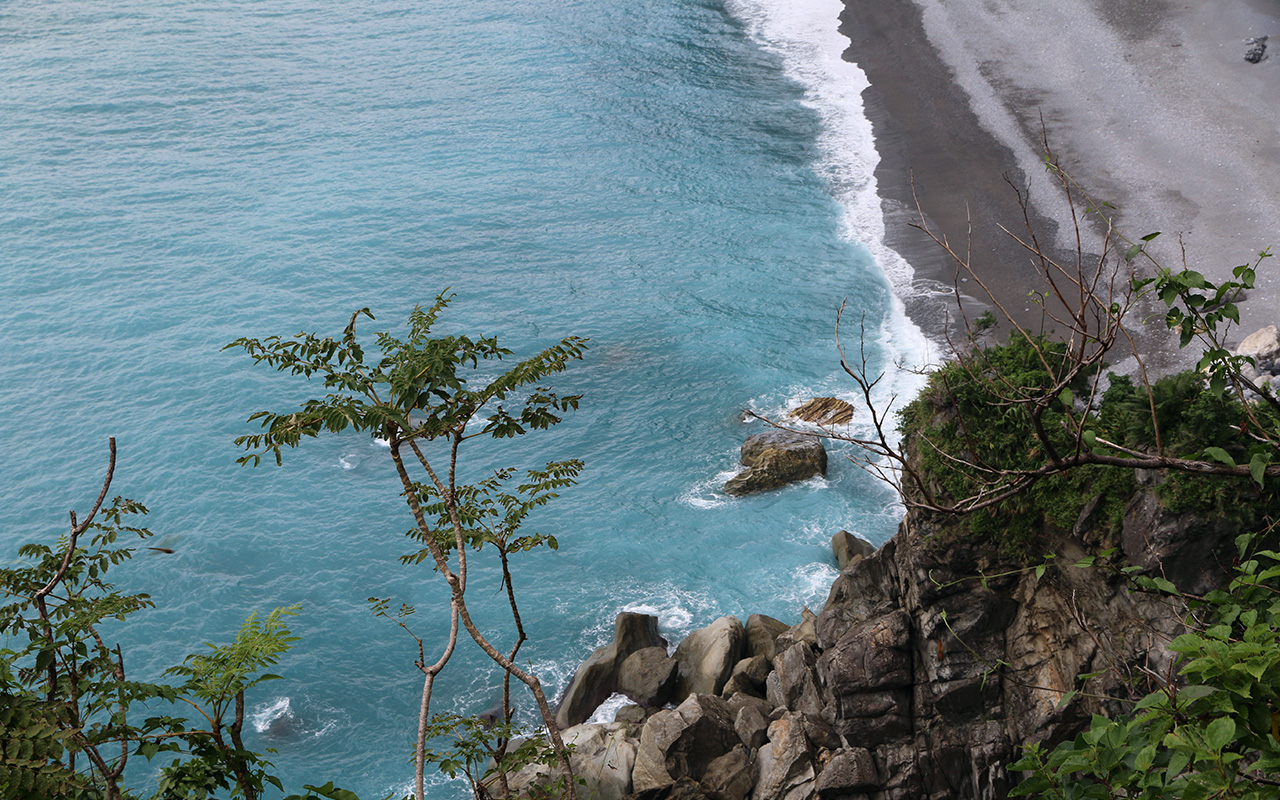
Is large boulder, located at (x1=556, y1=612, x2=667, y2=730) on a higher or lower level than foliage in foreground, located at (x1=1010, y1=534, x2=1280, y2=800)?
lower

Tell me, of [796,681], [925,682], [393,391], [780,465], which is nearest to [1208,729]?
[393,391]

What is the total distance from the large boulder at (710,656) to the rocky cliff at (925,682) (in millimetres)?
1470

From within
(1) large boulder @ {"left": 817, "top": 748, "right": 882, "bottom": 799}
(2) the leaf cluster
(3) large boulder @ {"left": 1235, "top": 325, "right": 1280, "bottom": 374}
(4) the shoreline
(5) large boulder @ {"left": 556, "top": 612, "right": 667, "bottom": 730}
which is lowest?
(5) large boulder @ {"left": 556, "top": 612, "right": 667, "bottom": 730}

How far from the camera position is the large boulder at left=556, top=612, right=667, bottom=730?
1981cm

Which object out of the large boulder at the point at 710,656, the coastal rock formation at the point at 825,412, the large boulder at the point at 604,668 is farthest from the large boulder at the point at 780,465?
the large boulder at the point at 710,656

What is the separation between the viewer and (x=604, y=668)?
2034 cm

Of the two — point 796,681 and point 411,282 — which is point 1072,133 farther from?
point 796,681

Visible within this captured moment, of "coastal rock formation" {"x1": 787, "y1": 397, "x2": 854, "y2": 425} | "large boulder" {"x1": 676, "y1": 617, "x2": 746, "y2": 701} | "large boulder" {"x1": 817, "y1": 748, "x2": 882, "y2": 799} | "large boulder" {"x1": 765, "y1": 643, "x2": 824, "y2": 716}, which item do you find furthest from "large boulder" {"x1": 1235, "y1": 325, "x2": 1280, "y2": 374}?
"large boulder" {"x1": 817, "y1": 748, "x2": 882, "y2": 799}

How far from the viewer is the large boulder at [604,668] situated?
780 inches

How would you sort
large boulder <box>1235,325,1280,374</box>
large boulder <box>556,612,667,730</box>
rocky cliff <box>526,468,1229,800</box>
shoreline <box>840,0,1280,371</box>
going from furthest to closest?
shoreline <box>840,0,1280,371</box> < large boulder <box>1235,325,1280,374</box> < large boulder <box>556,612,667,730</box> < rocky cliff <box>526,468,1229,800</box>

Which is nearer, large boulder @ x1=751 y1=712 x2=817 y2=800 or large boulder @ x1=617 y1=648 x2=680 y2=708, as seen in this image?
large boulder @ x1=751 y1=712 x2=817 y2=800

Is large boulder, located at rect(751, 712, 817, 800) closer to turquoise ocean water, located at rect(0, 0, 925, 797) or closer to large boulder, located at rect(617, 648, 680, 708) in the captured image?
large boulder, located at rect(617, 648, 680, 708)

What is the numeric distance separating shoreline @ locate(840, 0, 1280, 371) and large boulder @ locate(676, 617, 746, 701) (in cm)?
1477

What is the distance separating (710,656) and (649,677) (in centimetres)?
142
